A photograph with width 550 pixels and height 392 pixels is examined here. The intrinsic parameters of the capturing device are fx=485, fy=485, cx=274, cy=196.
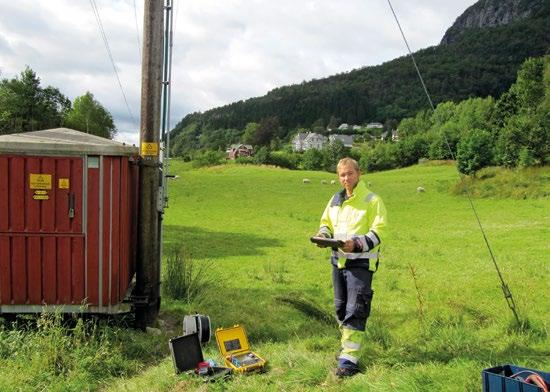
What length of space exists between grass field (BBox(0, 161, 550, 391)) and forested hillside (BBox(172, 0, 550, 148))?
315ft

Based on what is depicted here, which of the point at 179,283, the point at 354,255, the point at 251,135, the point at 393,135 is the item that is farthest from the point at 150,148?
the point at 251,135

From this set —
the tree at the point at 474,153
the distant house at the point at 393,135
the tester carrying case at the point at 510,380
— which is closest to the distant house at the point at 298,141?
the distant house at the point at 393,135

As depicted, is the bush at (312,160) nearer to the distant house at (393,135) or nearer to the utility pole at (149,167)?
Answer: the distant house at (393,135)

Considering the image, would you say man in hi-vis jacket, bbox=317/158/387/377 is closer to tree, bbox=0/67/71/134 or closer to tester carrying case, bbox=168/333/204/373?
tester carrying case, bbox=168/333/204/373

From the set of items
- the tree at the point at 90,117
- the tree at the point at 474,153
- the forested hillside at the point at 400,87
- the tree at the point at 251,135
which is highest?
the forested hillside at the point at 400,87

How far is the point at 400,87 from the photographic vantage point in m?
155

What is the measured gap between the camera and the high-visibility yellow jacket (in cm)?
443

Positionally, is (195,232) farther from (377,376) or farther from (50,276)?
(377,376)

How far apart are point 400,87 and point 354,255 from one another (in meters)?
160

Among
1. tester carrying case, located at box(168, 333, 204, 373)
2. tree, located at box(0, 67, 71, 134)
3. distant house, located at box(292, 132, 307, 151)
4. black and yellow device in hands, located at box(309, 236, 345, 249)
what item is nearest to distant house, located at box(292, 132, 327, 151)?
distant house, located at box(292, 132, 307, 151)

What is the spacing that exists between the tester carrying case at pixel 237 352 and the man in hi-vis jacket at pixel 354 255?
2.84 ft

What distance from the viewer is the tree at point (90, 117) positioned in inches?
2431

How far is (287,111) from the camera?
584 feet

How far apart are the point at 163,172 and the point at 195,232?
12.8m
